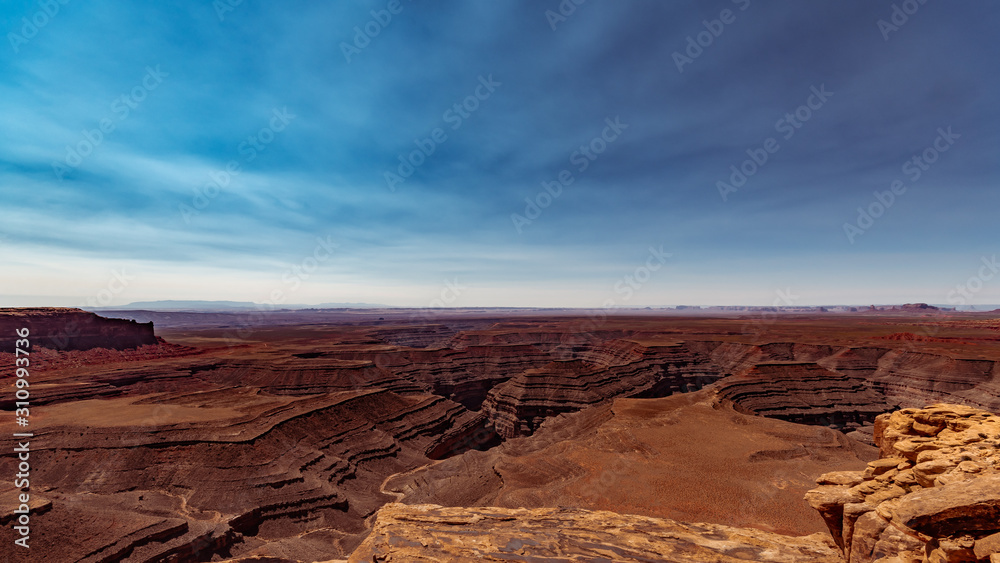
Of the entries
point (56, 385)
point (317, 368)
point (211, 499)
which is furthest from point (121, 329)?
point (211, 499)

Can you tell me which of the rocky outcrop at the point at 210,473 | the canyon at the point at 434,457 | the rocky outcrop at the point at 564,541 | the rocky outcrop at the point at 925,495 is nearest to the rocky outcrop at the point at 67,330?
the canyon at the point at 434,457

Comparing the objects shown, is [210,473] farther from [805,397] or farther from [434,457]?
[805,397]

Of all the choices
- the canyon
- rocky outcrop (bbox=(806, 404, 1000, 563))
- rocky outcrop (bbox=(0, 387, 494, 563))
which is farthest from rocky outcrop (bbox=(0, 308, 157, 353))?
rocky outcrop (bbox=(806, 404, 1000, 563))

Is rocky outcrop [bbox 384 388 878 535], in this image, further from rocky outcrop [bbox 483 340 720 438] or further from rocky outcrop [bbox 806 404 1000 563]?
rocky outcrop [bbox 806 404 1000 563]

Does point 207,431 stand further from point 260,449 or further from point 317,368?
point 317,368

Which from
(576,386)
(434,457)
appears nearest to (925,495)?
(434,457)

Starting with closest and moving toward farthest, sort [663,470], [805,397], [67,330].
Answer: [663,470] → [805,397] → [67,330]
